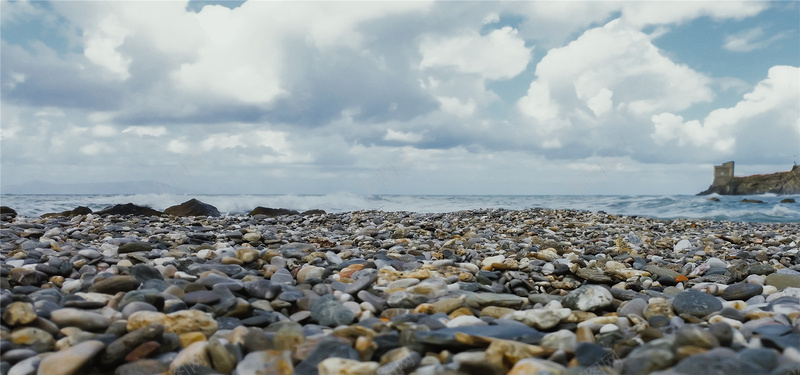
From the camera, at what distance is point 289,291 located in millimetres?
2949

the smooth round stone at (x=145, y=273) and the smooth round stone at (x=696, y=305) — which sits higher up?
the smooth round stone at (x=145, y=273)

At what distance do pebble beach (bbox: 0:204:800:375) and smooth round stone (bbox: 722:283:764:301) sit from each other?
11mm

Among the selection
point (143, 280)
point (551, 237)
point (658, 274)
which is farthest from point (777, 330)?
point (551, 237)

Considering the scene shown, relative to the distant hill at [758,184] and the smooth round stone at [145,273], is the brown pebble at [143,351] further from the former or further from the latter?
the distant hill at [758,184]

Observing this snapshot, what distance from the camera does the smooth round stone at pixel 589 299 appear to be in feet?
9.32

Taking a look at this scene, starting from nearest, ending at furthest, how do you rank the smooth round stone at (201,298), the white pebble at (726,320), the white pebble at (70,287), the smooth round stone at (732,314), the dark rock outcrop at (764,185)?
1. the white pebble at (726,320)
2. the smooth round stone at (732,314)
3. the smooth round stone at (201,298)
4. the white pebble at (70,287)
5. the dark rock outcrop at (764,185)

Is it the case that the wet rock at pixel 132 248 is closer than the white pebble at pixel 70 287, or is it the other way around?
the white pebble at pixel 70 287

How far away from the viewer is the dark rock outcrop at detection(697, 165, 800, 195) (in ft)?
161

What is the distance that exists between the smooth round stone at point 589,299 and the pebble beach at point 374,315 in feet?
0.04

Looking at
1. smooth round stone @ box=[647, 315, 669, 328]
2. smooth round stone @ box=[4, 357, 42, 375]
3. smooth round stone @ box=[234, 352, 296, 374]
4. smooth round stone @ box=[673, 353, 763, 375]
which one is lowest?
smooth round stone @ box=[4, 357, 42, 375]

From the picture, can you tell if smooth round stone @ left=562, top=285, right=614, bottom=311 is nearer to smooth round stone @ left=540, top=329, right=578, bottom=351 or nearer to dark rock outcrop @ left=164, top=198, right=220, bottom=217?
smooth round stone @ left=540, top=329, right=578, bottom=351

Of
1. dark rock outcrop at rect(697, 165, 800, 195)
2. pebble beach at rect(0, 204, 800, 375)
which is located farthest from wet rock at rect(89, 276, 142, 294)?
dark rock outcrop at rect(697, 165, 800, 195)

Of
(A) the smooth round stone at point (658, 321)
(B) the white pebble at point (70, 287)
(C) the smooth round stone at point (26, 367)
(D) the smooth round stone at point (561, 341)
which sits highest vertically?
(B) the white pebble at point (70, 287)

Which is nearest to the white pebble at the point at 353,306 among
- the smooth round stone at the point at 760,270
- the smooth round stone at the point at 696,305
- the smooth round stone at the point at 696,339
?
the smooth round stone at the point at 696,339
